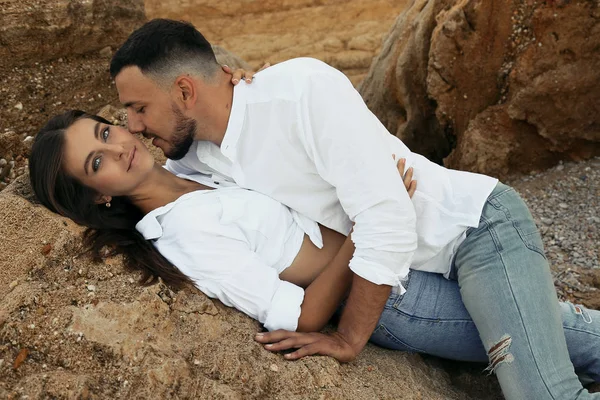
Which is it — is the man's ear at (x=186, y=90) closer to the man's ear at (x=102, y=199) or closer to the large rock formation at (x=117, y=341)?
the man's ear at (x=102, y=199)

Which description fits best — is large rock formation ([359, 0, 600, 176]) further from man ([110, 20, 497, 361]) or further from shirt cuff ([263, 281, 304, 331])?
shirt cuff ([263, 281, 304, 331])

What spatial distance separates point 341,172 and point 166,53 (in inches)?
32.9

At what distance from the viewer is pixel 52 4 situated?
3861mm

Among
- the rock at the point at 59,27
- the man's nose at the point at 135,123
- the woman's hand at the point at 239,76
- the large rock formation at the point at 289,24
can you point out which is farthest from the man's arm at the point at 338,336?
the large rock formation at the point at 289,24

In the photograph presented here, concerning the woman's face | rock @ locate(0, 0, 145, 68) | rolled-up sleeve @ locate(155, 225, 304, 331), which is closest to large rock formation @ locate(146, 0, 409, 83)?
rock @ locate(0, 0, 145, 68)

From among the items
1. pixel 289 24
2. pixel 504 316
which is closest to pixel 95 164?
pixel 504 316

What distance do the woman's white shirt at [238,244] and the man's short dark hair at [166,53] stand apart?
1.65 feet

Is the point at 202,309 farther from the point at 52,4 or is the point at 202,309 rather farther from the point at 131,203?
the point at 52,4

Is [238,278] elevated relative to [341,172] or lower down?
lower down

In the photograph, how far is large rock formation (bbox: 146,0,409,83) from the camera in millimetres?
11445

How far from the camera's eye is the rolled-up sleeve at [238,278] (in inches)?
92.0

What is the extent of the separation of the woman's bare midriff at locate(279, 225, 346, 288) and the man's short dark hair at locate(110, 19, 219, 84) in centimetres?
81

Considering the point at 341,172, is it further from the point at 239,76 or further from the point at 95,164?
the point at 95,164

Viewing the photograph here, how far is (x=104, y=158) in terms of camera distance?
8.10 feet
